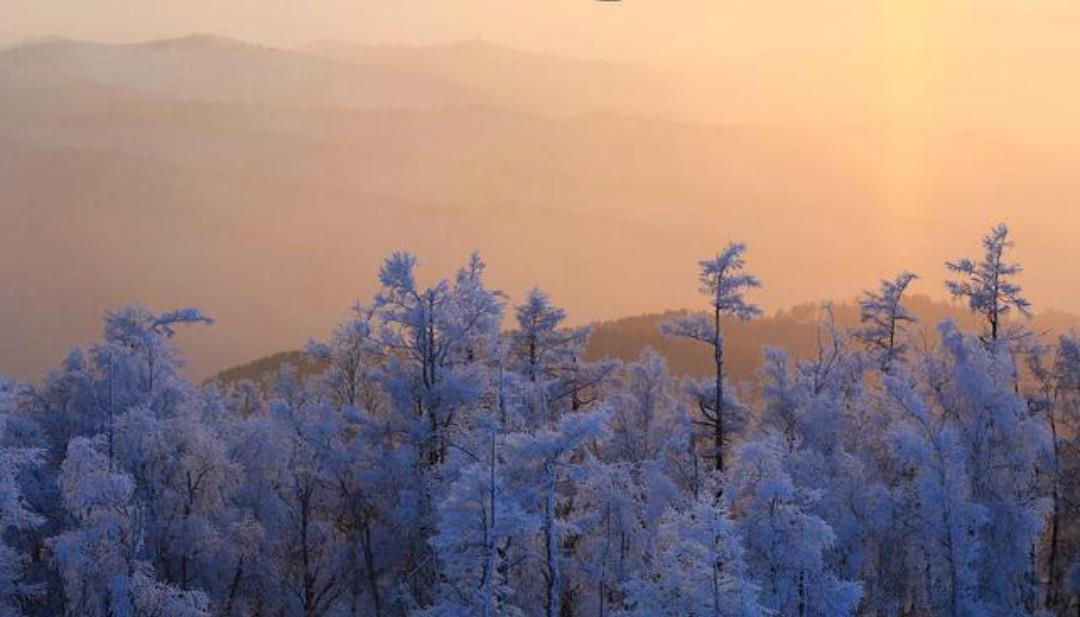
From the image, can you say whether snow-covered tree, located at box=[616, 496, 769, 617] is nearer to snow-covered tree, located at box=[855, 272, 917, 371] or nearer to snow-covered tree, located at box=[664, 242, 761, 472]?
snow-covered tree, located at box=[664, 242, 761, 472]

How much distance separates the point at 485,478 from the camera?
103 feet

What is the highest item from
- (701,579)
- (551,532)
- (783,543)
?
(551,532)

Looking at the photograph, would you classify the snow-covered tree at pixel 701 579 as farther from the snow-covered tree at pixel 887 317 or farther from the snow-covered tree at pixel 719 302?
the snow-covered tree at pixel 887 317

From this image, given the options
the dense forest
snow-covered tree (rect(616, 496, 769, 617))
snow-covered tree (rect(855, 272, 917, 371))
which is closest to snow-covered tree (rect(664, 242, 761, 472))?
the dense forest

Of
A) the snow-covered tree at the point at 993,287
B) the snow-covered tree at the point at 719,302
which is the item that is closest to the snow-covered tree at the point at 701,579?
the snow-covered tree at the point at 719,302

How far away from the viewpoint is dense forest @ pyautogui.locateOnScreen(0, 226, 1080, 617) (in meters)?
32.6

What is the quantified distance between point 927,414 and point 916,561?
A: 512 cm

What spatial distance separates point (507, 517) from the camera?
3088 cm

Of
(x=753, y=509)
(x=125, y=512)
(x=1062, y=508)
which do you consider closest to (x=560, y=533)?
(x=753, y=509)

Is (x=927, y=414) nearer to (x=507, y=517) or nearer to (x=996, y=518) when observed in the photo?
(x=996, y=518)

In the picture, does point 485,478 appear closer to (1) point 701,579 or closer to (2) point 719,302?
(1) point 701,579

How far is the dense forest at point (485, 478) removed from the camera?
3259 centimetres

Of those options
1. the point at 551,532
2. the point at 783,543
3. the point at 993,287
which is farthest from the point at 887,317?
the point at 551,532

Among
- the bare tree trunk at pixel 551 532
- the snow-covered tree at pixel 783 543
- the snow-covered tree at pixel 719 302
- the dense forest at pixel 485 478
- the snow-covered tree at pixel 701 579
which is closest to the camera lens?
the snow-covered tree at pixel 701 579
